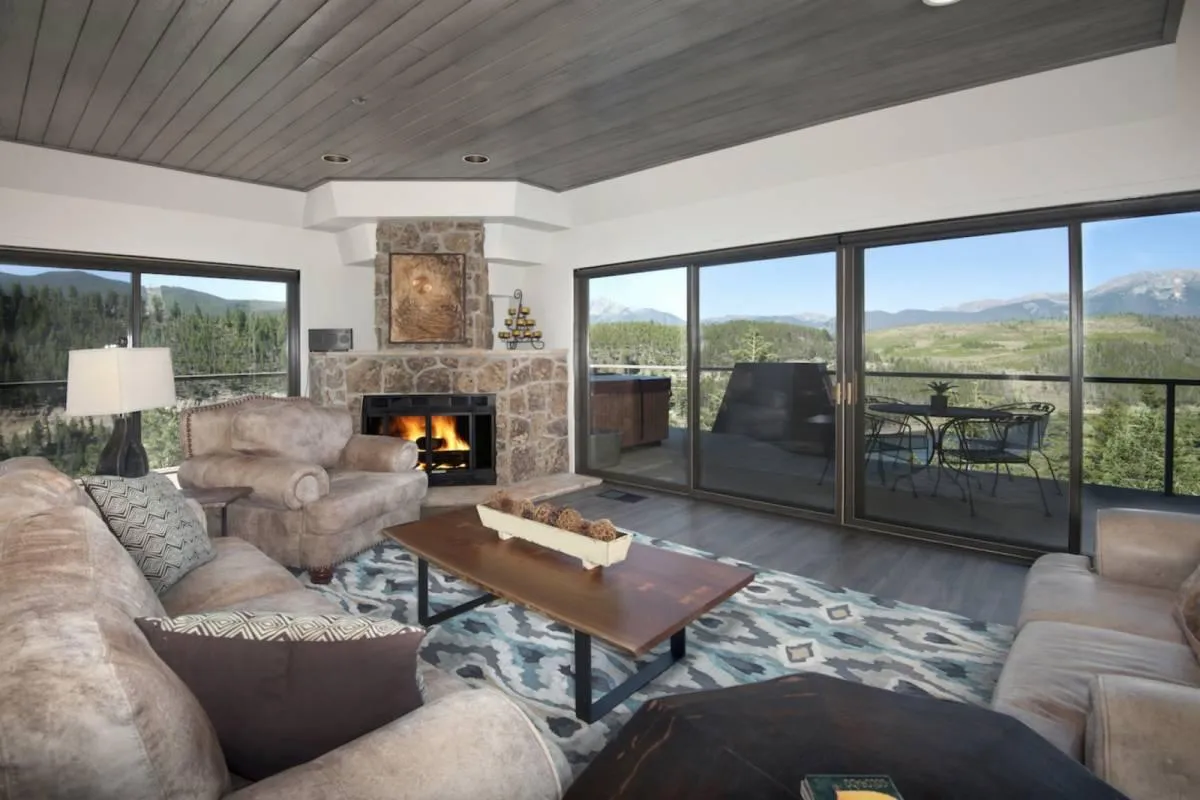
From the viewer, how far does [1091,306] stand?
11.5 ft

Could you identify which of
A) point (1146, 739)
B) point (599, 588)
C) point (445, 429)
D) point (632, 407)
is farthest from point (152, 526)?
point (632, 407)

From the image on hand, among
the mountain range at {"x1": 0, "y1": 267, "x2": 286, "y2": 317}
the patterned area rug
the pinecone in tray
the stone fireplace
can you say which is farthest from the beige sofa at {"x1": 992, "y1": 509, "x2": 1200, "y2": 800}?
the mountain range at {"x1": 0, "y1": 267, "x2": 286, "y2": 317}

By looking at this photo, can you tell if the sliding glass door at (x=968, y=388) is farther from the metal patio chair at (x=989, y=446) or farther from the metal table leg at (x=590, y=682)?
the metal table leg at (x=590, y=682)

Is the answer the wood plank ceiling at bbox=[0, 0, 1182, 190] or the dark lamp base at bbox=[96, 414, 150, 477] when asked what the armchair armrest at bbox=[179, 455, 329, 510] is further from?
the wood plank ceiling at bbox=[0, 0, 1182, 190]

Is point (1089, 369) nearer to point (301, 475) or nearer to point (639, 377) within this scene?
point (639, 377)

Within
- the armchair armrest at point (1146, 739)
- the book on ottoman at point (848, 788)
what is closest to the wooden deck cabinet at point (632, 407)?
the armchair armrest at point (1146, 739)

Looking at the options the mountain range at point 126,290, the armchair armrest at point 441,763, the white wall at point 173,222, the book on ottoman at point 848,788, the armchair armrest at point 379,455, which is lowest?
the armchair armrest at point 441,763

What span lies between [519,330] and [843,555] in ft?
12.0

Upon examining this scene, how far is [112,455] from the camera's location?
298cm

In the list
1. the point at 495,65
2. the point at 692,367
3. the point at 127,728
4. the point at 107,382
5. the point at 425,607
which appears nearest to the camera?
the point at 127,728

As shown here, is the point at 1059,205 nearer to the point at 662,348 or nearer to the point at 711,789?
the point at 662,348

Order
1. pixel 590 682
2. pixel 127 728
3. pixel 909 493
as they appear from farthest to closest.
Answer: pixel 909 493, pixel 590 682, pixel 127 728

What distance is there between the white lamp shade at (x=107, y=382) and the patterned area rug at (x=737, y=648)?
1.30 meters

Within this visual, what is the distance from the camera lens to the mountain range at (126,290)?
456cm
